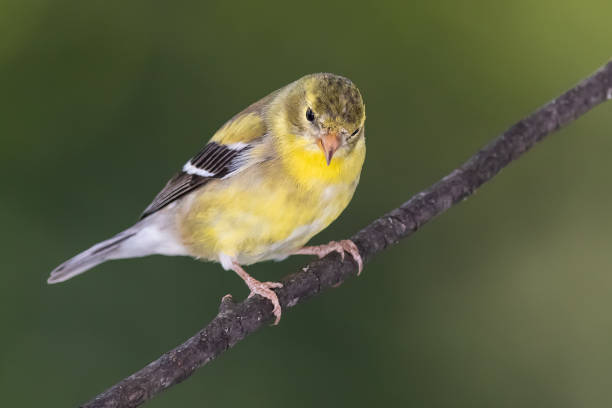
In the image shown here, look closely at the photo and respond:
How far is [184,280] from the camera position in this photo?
12.3 ft

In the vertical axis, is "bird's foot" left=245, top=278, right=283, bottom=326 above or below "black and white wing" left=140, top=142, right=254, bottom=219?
below

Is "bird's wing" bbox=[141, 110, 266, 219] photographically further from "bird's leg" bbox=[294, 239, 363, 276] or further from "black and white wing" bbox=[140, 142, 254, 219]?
"bird's leg" bbox=[294, 239, 363, 276]

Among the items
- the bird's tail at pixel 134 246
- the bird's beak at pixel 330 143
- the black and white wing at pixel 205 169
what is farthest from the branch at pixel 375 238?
the bird's tail at pixel 134 246

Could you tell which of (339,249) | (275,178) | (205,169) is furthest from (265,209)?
(205,169)

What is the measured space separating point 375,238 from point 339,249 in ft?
0.69

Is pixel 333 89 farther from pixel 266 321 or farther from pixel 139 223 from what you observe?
pixel 139 223

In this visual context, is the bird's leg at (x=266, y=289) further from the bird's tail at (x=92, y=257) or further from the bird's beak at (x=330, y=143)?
the bird's tail at (x=92, y=257)

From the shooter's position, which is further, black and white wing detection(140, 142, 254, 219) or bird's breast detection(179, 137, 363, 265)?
black and white wing detection(140, 142, 254, 219)

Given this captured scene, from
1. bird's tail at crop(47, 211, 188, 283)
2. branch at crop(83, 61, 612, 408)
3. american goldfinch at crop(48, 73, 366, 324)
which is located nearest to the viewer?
branch at crop(83, 61, 612, 408)

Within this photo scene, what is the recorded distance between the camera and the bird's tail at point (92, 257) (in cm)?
342

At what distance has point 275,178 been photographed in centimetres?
286

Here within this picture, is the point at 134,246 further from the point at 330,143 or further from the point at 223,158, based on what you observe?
the point at 330,143

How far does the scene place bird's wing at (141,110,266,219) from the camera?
→ 306cm

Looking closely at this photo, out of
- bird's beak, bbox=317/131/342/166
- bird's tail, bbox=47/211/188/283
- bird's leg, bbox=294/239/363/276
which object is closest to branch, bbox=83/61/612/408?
bird's leg, bbox=294/239/363/276
